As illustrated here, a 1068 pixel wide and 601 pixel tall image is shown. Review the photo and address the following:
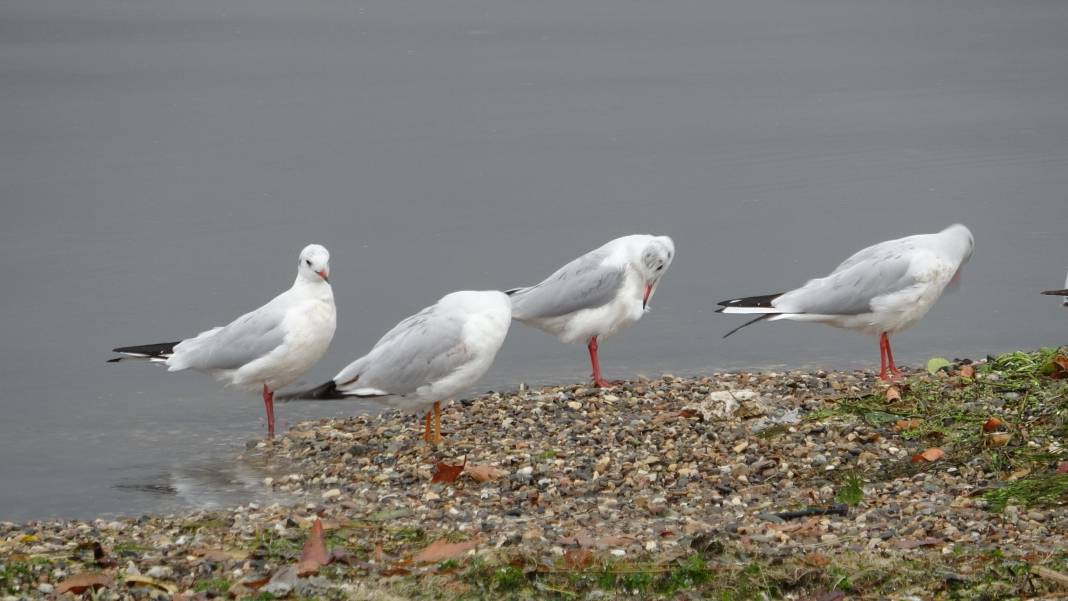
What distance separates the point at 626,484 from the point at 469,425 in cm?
144

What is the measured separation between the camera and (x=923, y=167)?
1118 cm

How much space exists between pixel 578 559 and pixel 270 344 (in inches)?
127

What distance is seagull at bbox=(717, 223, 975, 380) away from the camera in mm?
7520

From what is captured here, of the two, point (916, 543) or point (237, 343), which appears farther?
point (237, 343)

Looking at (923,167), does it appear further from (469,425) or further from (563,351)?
(469,425)

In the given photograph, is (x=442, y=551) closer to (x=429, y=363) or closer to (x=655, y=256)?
(x=429, y=363)

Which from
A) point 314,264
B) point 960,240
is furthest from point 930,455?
point 314,264

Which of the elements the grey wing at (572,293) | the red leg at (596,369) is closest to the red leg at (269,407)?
the grey wing at (572,293)

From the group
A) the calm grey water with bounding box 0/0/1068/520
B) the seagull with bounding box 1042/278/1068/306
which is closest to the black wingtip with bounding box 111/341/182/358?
the calm grey water with bounding box 0/0/1068/520

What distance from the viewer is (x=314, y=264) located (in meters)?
7.21

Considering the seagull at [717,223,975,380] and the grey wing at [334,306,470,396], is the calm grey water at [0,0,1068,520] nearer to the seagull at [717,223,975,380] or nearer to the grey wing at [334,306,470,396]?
the seagull at [717,223,975,380]

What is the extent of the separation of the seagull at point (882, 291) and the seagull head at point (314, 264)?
6.76 ft

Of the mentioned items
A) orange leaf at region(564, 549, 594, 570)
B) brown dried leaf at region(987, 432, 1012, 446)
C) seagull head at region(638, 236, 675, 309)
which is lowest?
orange leaf at region(564, 549, 594, 570)

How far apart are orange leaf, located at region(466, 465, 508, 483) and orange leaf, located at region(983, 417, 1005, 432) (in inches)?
72.5
